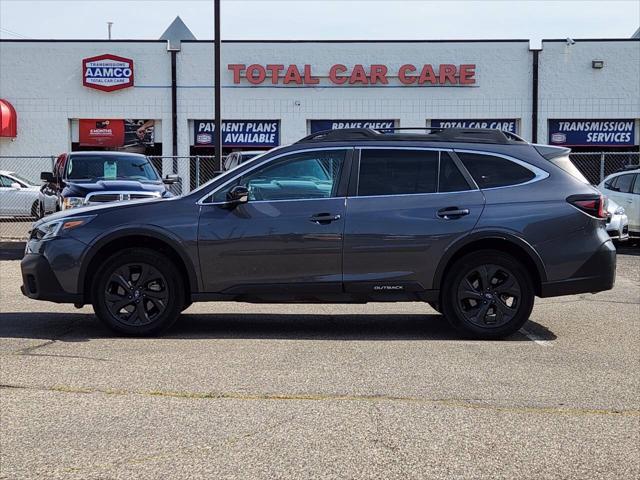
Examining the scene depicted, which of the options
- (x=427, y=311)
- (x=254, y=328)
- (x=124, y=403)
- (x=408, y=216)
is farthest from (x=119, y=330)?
(x=427, y=311)

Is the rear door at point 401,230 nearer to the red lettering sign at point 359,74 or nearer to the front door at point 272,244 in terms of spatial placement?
the front door at point 272,244

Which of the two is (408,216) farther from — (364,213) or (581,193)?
(581,193)

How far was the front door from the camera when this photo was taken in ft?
24.5

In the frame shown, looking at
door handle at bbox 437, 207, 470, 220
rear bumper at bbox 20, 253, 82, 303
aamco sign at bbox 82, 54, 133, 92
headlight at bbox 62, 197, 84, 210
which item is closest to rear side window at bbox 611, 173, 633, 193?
headlight at bbox 62, 197, 84, 210

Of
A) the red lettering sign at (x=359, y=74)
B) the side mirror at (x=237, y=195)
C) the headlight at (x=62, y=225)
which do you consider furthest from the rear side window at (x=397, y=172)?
the red lettering sign at (x=359, y=74)

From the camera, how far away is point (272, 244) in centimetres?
745

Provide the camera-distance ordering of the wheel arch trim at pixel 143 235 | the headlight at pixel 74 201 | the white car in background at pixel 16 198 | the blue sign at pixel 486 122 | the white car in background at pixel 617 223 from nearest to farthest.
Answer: the wheel arch trim at pixel 143 235, the headlight at pixel 74 201, the white car in background at pixel 617 223, the white car in background at pixel 16 198, the blue sign at pixel 486 122

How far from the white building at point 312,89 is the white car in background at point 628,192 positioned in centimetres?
943

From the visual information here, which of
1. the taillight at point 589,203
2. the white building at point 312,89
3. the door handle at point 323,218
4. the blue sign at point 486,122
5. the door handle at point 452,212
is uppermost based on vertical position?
the white building at point 312,89

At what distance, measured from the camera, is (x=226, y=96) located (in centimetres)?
2730

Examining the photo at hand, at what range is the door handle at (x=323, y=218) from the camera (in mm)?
7469

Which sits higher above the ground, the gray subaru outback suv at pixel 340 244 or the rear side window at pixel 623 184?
the rear side window at pixel 623 184

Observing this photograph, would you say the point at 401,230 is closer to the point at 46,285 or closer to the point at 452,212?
the point at 452,212

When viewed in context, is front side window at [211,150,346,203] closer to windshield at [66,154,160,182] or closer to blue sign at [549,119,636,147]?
windshield at [66,154,160,182]
